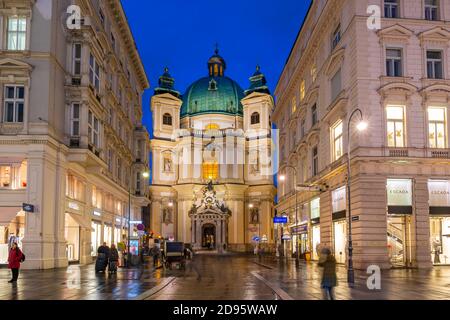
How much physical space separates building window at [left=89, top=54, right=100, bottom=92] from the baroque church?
50691mm

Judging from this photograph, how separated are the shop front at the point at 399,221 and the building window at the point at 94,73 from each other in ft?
73.0

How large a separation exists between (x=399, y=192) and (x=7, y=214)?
2437cm

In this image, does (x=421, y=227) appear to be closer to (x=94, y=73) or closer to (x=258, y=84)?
(x=94, y=73)

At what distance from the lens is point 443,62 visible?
3878cm

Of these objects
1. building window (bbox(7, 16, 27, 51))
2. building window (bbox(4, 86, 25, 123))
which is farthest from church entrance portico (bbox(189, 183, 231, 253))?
building window (bbox(7, 16, 27, 51))

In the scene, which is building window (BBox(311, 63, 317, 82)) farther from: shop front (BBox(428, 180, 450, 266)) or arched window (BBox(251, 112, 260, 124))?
arched window (BBox(251, 112, 260, 124))

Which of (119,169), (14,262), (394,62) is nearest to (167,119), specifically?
(119,169)

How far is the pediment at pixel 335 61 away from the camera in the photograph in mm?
41509

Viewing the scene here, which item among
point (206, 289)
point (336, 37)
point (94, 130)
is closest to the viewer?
point (206, 289)

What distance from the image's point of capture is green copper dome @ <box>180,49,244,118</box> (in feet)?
356

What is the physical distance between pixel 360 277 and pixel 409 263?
8405 millimetres

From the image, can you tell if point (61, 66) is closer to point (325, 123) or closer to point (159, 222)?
point (325, 123)

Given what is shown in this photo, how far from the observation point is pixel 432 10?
39.7 meters

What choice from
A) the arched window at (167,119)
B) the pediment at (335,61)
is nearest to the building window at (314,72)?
the pediment at (335,61)
